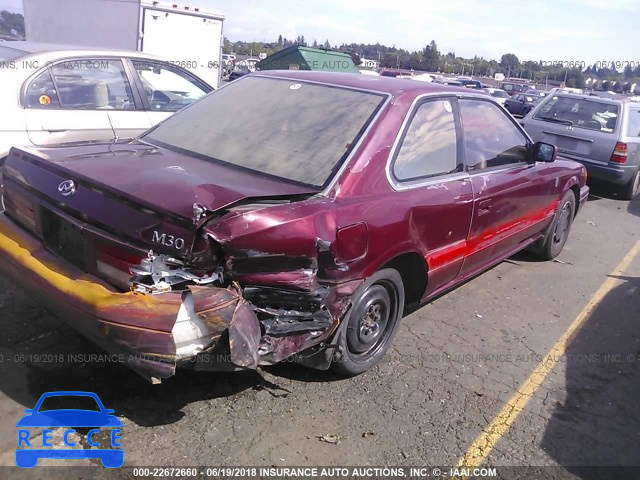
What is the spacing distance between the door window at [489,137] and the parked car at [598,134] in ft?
15.8

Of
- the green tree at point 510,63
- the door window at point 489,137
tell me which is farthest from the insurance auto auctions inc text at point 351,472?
the green tree at point 510,63

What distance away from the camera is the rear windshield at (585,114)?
896 cm

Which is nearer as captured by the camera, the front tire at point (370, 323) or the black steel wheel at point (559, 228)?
the front tire at point (370, 323)

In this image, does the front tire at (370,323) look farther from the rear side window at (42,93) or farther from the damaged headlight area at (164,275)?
the rear side window at (42,93)

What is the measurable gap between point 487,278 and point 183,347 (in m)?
3.65

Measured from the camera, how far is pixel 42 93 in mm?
4961

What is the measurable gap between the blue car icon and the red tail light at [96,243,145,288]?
2.38 feet

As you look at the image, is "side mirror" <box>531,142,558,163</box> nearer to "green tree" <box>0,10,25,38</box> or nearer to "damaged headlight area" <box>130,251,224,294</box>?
"damaged headlight area" <box>130,251,224,294</box>

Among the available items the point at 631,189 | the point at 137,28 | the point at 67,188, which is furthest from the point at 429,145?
the point at 137,28

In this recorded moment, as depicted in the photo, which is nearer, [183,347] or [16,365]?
[183,347]

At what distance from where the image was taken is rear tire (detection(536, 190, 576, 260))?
5.72 m

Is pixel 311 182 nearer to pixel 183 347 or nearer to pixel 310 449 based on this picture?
pixel 183 347

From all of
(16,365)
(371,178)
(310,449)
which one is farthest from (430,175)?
(16,365)

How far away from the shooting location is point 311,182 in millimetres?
2961
